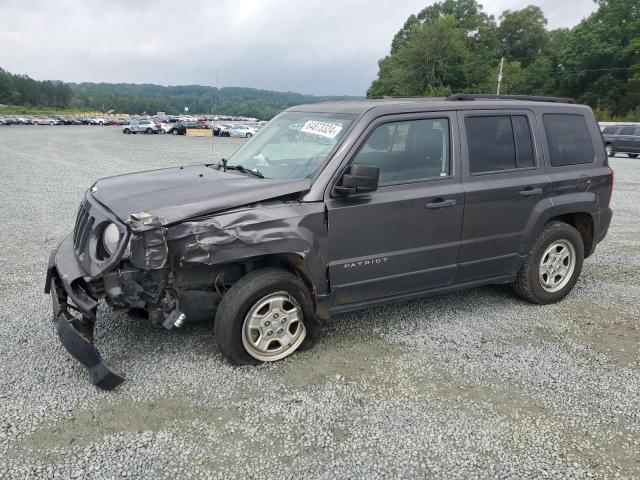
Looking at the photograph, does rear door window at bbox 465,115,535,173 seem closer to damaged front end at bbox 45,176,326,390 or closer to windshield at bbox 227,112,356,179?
windshield at bbox 227,112,356,179

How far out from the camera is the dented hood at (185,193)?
10.7 ft

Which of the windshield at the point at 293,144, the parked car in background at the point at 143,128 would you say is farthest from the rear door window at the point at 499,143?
the parked car in background at the point at 143,128

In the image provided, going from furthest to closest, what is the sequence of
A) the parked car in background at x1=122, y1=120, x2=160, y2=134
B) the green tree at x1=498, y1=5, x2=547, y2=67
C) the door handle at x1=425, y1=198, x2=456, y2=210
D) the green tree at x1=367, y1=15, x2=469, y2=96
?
1. the green tree at x1=498, y1=5, x2=547, y2=67
2. the green tree at x1=367, y1=15, x2=469, y2=96
3. the parked car in background at x1=122, y1=120, x2=160, y2=134
4. the door handle at x1=425, y1=198, x2=456, y2=210

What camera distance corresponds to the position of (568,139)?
15.6ft

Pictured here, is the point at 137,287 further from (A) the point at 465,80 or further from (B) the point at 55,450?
(A) the point at 465,80

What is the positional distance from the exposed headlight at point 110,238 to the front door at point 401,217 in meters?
1.47

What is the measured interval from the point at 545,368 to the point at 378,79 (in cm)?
9073

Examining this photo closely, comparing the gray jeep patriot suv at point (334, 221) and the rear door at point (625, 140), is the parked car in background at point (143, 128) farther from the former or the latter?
the gray jeep patriot suv at point (334, 221)

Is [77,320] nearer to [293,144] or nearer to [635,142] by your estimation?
[293,144]

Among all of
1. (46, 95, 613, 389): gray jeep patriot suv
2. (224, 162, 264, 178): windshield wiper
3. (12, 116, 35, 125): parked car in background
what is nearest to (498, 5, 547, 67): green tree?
(12, 116, 35, 125): parked car in background

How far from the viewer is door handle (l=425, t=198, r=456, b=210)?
3.93 m

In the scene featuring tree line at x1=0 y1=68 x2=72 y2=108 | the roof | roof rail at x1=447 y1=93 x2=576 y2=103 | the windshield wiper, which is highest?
tree line at x1=0 y1=68 x2=72 y2=108

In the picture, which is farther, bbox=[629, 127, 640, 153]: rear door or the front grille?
bbox=[629, 127, 640, 153]: rear door

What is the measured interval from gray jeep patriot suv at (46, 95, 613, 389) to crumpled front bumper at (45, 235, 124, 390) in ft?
0.04
